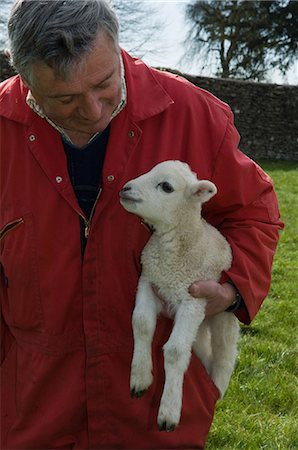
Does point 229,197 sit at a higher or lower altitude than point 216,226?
higher

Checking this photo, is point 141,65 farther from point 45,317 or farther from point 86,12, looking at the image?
point 45,317

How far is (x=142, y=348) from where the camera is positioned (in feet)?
8.56

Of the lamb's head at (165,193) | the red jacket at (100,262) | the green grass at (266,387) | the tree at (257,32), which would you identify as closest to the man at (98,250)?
the red jacket at (100,262)

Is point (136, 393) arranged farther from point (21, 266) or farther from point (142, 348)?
point (21, 266)

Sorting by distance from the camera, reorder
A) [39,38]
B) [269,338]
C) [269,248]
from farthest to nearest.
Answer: [269,338] → [269,248] → [39,38]

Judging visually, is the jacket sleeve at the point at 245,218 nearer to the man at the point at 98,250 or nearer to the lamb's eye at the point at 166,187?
the man at the point at 98,250

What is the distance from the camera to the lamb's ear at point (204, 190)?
2.57 m

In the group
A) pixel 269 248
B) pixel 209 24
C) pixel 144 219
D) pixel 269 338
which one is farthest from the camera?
pixel 209 24

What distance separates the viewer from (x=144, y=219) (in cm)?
273

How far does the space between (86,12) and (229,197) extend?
3.13ft

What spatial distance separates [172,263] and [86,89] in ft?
2.48

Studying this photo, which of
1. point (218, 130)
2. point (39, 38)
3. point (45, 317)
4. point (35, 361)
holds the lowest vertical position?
point (35, 361)

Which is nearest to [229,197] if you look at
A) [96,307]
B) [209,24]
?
[96,307]

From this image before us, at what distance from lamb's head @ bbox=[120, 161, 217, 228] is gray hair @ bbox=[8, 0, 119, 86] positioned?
19.4 inches
